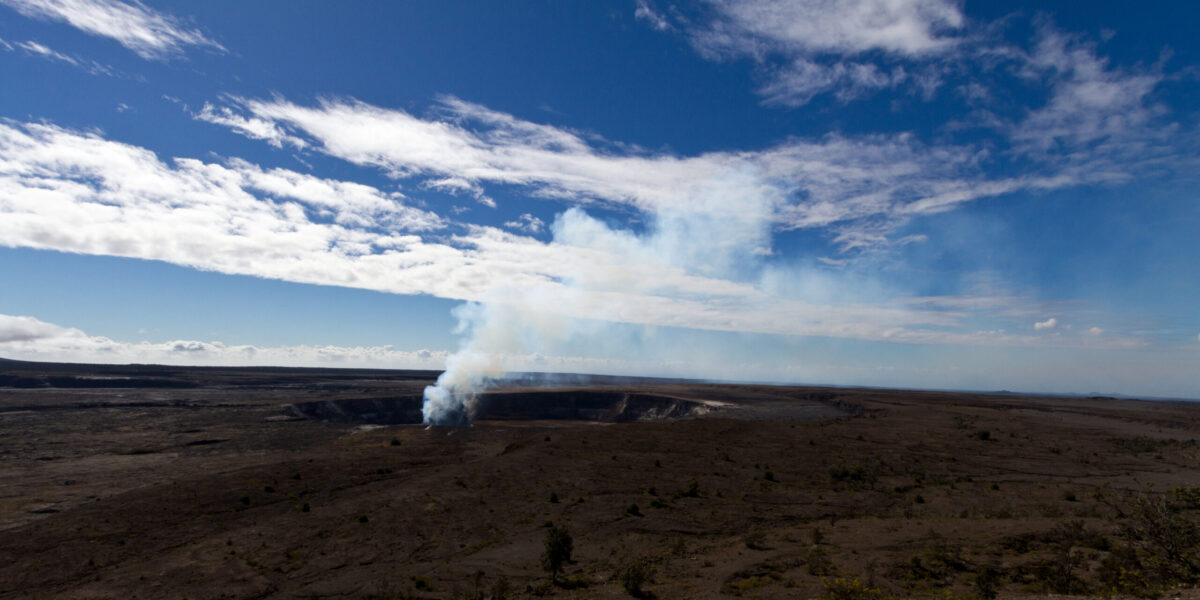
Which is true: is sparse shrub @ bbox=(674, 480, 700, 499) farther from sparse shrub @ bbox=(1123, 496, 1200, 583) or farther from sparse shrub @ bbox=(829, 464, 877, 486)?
sparse shrub @ bbox=(1123, 496, 1200, 583)

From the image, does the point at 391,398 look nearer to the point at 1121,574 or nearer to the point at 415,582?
the point at 415,582

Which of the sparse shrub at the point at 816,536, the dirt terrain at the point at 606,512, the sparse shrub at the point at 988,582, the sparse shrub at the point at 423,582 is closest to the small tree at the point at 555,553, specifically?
the dirt terrain at the point at 606,512

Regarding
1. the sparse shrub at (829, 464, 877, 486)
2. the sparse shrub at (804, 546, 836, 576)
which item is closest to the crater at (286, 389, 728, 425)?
the sparse shrub at (829, 464, 877, 486)

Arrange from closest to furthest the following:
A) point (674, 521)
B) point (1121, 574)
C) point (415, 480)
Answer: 1. point (1121, 574)
2. point (674, 521)
3. point (415, 480)

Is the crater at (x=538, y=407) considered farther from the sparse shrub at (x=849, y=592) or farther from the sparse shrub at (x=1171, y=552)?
the sparse shrub at (x=849, y=592)

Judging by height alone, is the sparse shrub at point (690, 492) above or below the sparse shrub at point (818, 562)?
below

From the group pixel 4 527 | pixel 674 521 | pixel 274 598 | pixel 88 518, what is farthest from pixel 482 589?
pixel 4 527
